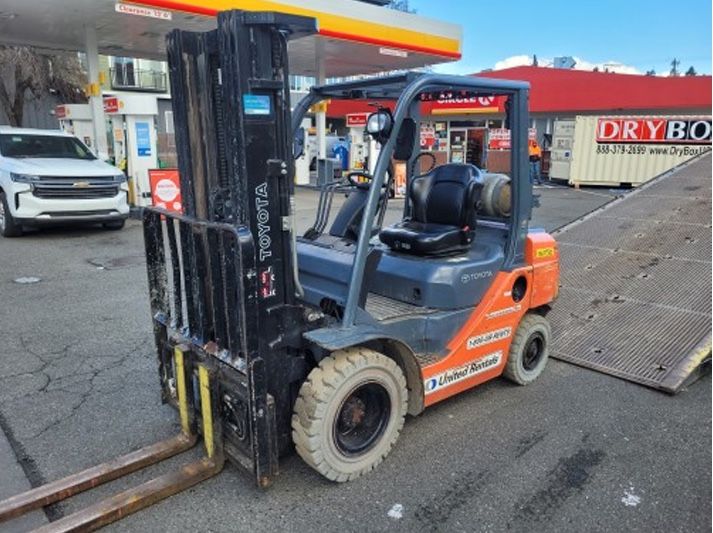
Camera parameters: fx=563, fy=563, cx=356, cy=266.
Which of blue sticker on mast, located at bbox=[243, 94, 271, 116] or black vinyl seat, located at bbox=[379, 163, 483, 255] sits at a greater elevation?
blue sticker on mast, located at bbox=[243, 94, 271, 116]

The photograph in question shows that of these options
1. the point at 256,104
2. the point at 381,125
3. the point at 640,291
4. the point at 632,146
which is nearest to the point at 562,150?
the point at 632,146

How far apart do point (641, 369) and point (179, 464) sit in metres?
3.75

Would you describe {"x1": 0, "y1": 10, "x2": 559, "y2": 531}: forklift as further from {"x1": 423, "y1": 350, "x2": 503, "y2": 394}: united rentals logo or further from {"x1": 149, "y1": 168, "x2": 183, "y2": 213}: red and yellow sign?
{"x1": 149, "y1": 168, "x2": 183, "y2": 213}: red and yellow sign

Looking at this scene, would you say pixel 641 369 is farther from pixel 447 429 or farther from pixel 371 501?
pixel 371 501

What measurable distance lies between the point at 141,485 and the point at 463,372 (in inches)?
86.4

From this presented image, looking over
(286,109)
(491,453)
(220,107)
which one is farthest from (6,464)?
(491,453)

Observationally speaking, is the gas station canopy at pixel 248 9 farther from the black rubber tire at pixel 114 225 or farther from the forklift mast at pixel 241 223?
the forklift mast at pixel 241 223

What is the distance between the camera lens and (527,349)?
4699 mm

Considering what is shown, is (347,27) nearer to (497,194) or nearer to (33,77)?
(497,194)

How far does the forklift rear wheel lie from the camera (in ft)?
10.1

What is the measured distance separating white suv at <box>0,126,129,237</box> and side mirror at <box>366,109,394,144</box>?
346 inches

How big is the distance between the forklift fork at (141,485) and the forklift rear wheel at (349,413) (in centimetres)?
55

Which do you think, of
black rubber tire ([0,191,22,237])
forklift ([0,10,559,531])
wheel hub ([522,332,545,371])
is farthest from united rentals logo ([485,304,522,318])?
black rubber tire ([0,191,22,237])

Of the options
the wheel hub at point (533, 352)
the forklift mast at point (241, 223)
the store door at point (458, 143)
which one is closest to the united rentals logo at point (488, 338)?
the wheel hub at point (533, 352)
